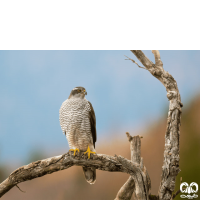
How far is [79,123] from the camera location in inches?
113

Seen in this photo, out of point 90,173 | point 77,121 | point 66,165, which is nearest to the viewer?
point 66,165

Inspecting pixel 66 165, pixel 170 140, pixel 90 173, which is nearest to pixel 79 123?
pixel 66 165

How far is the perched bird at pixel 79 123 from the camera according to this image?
2867 millimetres

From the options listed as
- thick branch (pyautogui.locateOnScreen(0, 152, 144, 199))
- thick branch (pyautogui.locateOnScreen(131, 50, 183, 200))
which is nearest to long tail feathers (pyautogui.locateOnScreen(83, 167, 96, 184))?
thick branch (pyautogui.locateOnScreen(0, 152, 144, 199))

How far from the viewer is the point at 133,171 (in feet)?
8.70

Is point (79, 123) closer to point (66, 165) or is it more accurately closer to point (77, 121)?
point (77, 121)

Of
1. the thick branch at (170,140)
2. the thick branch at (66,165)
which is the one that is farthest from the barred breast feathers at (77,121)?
the thick branch at (170,140)

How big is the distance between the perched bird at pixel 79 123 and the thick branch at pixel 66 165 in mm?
159

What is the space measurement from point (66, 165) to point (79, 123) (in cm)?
54

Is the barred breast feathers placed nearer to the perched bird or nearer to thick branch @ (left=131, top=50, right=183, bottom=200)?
the perched bird

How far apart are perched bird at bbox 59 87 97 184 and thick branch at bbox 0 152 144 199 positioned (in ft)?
0.52
